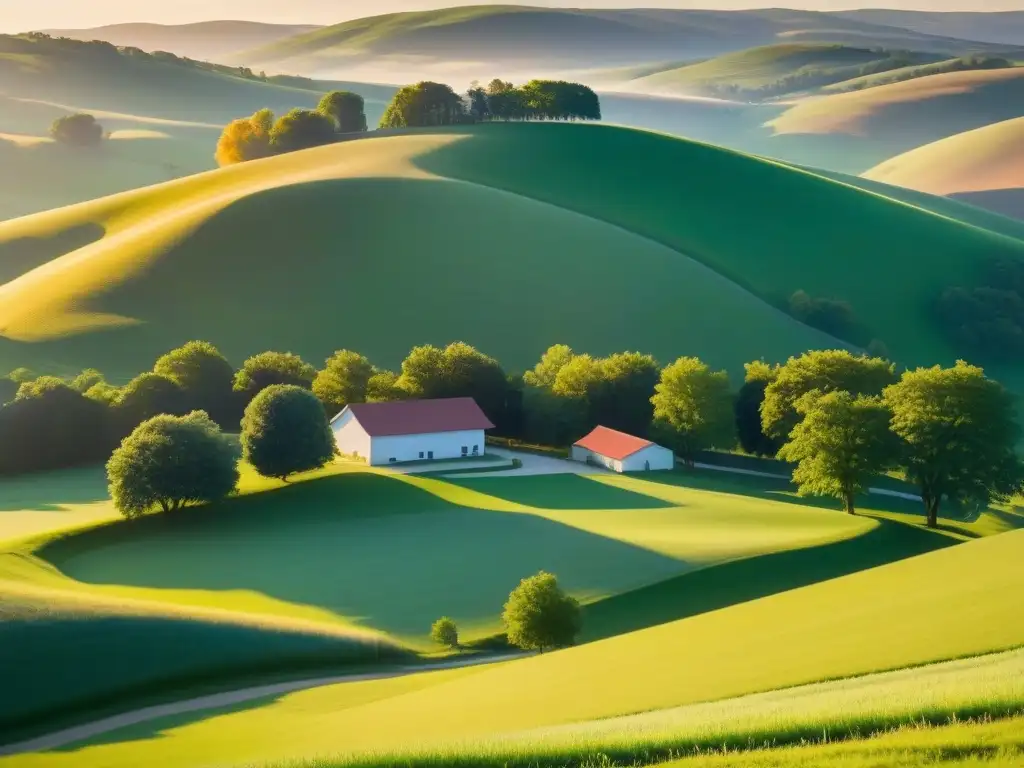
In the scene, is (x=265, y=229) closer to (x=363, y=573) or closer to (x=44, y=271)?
(x=44, y=271)

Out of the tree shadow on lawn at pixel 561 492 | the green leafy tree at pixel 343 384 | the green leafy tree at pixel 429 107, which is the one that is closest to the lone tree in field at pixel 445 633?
the tree shadow on lawn at pixel 561 492

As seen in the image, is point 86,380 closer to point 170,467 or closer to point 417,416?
point 417,416

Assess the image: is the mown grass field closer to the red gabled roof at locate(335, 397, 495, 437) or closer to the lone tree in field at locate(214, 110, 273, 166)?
the red gabled roof at locate(335, 397, 495, 437)

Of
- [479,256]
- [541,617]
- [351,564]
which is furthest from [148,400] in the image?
[541,617]

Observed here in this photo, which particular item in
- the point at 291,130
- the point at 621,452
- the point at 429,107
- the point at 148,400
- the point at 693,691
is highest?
the point at 429,107

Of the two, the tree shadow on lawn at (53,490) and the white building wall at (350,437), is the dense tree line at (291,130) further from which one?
the tree shadow on lawn at (53,490)

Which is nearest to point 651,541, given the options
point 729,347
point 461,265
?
point 729,347
